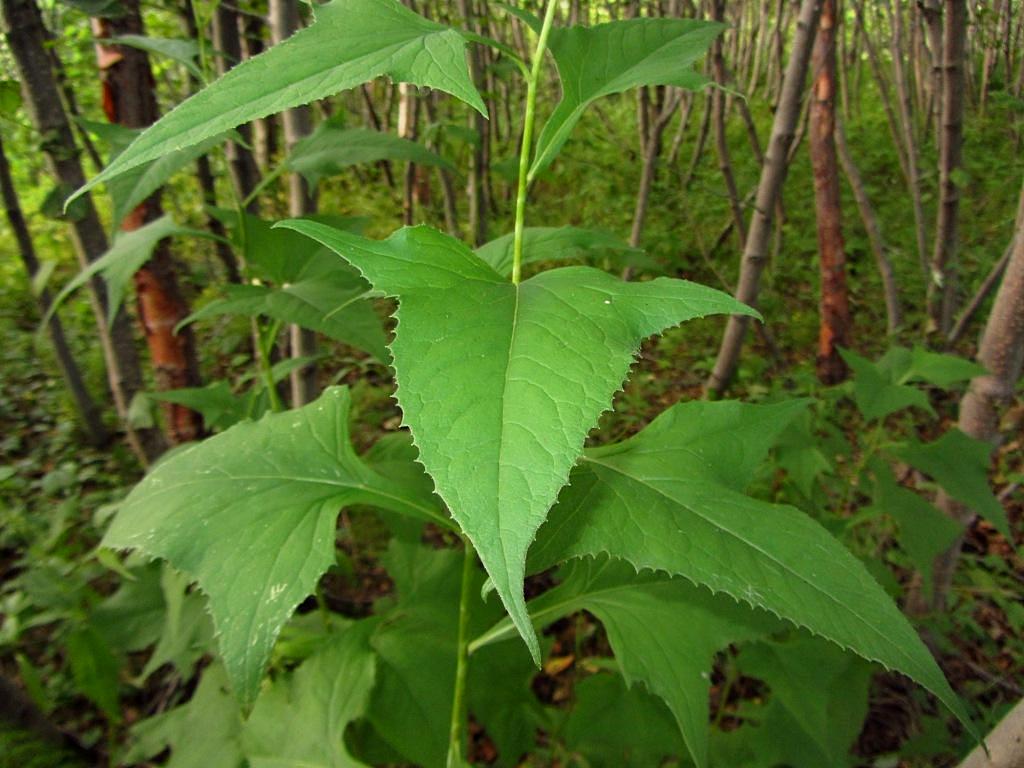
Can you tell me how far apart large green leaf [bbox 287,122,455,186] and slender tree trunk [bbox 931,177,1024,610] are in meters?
1.31

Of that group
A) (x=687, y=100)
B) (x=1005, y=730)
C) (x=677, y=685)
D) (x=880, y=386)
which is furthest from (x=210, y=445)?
(x=687, y=100)

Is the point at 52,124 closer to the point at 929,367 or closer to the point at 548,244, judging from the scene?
the point at 548,244

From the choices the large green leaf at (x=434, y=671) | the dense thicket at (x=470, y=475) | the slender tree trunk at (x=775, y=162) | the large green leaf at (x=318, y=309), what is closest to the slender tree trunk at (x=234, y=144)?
the dense thicket at (x=470, y=475)

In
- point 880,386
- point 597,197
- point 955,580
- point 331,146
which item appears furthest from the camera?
point 597,197

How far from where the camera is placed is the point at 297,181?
1.70 meters

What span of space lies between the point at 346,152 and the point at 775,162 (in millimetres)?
1238

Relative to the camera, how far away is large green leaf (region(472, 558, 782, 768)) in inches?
34.3

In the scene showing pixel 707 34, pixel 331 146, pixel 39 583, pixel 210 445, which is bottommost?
pixel 39 583

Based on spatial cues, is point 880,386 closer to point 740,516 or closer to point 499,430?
point 740,516

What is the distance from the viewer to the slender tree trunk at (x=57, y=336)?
89.6 inches

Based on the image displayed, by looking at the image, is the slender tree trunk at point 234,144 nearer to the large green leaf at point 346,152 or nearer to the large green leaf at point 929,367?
the large green leaf at point 346,152

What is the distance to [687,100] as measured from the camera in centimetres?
451

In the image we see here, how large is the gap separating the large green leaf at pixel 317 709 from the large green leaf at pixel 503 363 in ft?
2.53

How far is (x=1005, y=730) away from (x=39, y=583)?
2176mm
